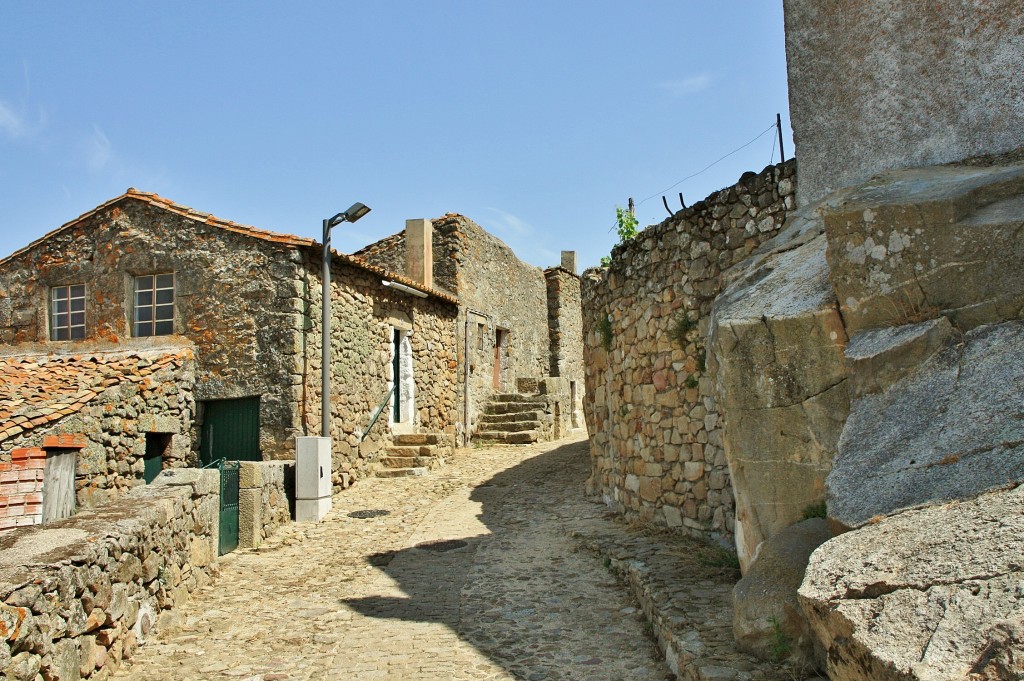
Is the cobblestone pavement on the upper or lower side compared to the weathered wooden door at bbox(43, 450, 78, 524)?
lower

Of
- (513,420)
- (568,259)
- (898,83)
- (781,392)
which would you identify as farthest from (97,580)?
(568,259)

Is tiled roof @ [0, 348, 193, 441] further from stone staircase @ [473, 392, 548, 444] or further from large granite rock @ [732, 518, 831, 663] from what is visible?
large granite rock @ [732, 518, 831, 663]

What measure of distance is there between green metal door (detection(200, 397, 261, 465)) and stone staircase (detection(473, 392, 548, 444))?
649cm

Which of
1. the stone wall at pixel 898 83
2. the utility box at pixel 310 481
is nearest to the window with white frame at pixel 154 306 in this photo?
the utility box at pixel 310 481

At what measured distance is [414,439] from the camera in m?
14.5

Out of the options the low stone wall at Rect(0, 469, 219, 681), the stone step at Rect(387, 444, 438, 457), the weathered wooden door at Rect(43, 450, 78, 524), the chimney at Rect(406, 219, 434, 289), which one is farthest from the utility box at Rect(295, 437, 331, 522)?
the chimney at Rect(406, 219, 434, 289)

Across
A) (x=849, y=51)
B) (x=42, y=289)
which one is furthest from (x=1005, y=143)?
(x=42, y=289)

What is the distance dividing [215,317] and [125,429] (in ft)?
7.33

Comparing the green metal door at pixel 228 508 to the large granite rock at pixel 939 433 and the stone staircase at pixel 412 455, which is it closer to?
the stone staircase at pixel 412 455

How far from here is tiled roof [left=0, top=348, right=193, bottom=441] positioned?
9.51 metres

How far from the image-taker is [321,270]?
1227 cm

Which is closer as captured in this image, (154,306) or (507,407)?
(154,306)

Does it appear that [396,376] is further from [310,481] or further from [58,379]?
[58,379]

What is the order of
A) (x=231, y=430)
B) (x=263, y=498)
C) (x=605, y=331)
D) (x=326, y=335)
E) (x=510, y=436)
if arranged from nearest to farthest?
(x=605, y=331) → (x=263, y=498) → (x=326, y=335) → (x=231, y=430) → (x=510, y=436)
